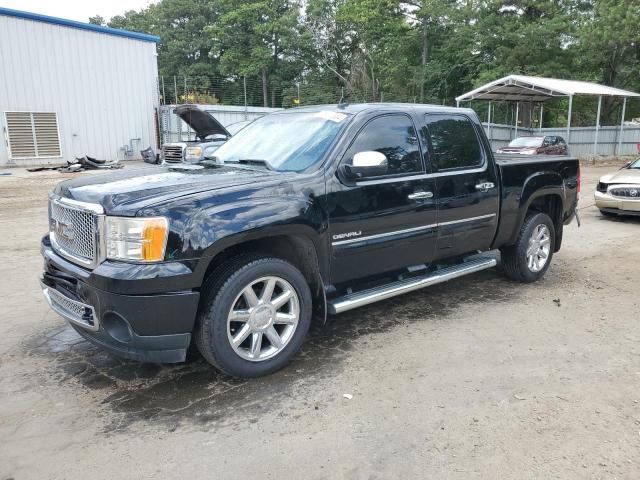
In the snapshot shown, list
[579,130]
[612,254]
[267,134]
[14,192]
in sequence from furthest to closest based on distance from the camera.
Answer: [579,130] < [14,192] < [612,254] < [267,134]

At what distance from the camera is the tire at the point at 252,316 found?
11.2 ft

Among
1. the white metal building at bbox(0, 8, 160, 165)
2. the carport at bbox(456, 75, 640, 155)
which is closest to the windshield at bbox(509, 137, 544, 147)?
the carport at bbox(456, 75, 640, 155)

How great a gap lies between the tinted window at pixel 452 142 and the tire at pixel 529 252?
1154 mm

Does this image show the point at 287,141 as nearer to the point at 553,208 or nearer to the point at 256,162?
the point at 256,162

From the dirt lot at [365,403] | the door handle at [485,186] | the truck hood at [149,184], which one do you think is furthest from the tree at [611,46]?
the truck hood at [149,184]

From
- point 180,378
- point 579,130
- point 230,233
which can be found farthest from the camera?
point 579,130

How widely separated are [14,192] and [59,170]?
6.08m

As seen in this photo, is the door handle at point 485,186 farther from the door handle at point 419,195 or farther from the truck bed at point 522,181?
the door handle at point 419,195

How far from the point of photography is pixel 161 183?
360cm

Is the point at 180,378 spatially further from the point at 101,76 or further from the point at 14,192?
the point at 101,76

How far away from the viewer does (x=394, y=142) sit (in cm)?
457

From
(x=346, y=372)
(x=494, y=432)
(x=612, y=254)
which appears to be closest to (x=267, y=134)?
(x=346, y=372)

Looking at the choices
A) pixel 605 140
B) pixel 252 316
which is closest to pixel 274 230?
pixel 252 316

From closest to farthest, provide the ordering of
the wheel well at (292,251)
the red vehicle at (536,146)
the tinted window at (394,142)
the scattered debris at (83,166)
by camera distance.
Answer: the wheel well at (292,251)
the tinted window at (394,142)
the scattered debris at (83,166)
the red vehicle at (536,146)
